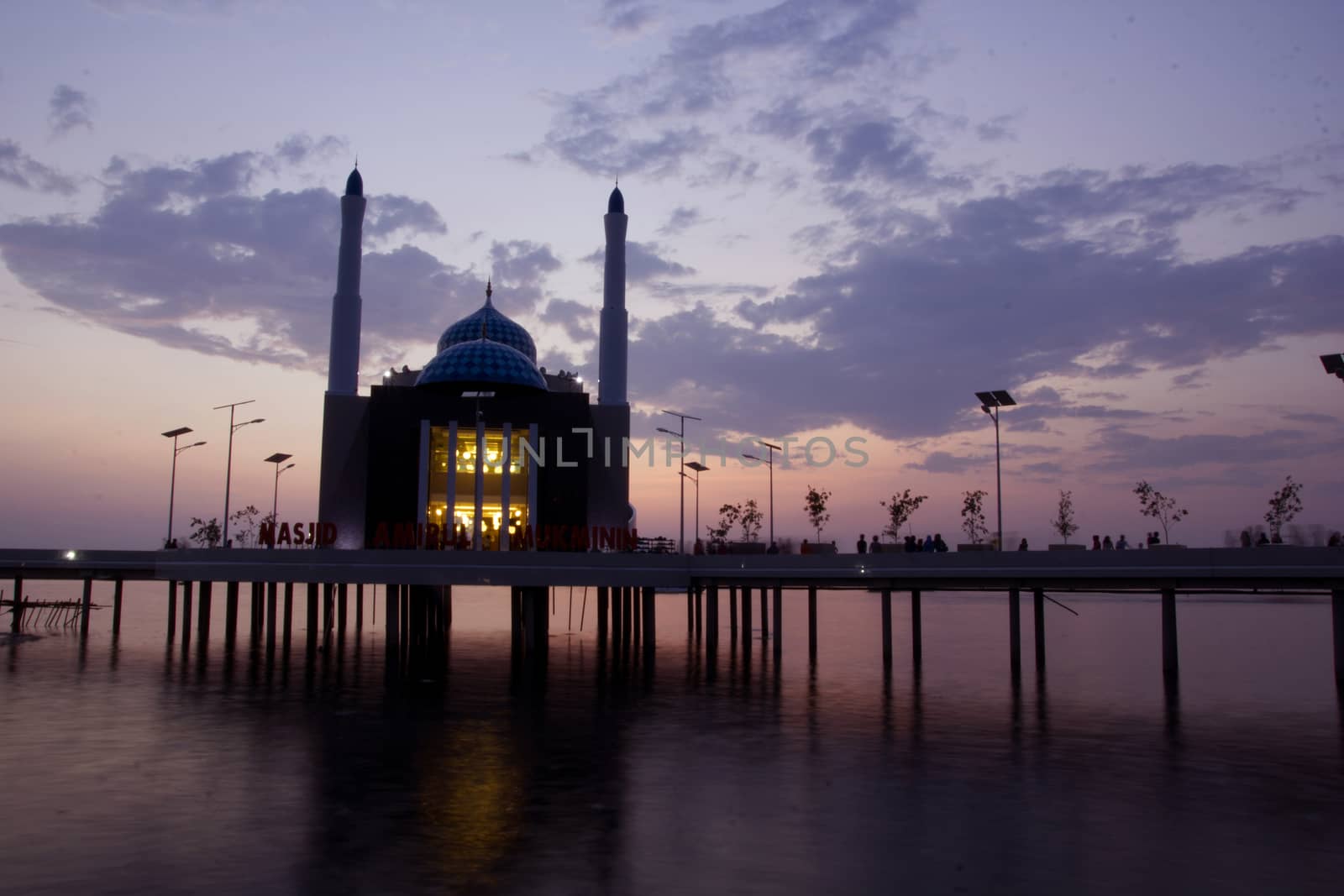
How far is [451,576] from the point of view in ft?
177

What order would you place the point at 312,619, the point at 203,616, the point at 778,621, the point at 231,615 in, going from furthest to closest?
the point at 312,619 → the point at 231,615 → the point at 203,616 → the point at 778,621

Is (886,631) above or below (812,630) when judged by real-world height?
above

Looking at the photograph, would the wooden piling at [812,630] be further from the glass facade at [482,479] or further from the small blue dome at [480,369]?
the small blue dome at [480,369]

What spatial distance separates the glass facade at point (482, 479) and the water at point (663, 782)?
14.7 meters

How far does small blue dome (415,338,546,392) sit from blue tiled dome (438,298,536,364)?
354 inches

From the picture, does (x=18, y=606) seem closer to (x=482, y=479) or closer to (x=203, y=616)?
(x=203, y=616)

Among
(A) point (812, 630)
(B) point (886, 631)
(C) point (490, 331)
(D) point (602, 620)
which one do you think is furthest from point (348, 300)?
(B) point (886, 631)

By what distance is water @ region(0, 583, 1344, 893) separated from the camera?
20.4m

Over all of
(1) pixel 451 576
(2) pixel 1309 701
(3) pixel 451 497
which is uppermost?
(3) pixel 451 497

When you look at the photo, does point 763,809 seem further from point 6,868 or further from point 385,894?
point 6,868

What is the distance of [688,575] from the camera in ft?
189

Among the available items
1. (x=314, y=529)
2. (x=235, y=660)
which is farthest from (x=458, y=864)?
(x=235, y=660)

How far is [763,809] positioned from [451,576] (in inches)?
1234

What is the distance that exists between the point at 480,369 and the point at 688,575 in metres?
21.2
